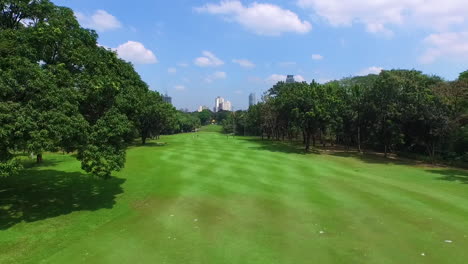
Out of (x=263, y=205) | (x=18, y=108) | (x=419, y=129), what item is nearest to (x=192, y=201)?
(x=263, y=205)

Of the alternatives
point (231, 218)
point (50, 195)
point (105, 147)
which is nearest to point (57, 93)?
point (105, 147)

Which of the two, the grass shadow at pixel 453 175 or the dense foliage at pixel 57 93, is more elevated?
the dense foliage at pixel 57 93

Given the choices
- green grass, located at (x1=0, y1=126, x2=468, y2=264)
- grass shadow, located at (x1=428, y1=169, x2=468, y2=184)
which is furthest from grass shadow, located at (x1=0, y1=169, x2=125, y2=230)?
grass shadow, located at (x1=428, y1=169, x2=468, y2=184)

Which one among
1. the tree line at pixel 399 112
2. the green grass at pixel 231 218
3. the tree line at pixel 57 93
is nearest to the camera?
the green grass at pixel 231 218

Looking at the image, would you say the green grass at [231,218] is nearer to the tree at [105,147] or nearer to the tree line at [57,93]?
the tree at [105,147]

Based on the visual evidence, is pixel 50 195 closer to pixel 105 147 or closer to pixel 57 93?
pixel 105 147

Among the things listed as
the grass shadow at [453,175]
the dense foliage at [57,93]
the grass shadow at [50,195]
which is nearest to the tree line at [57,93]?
the dense foliage at [57,93]
